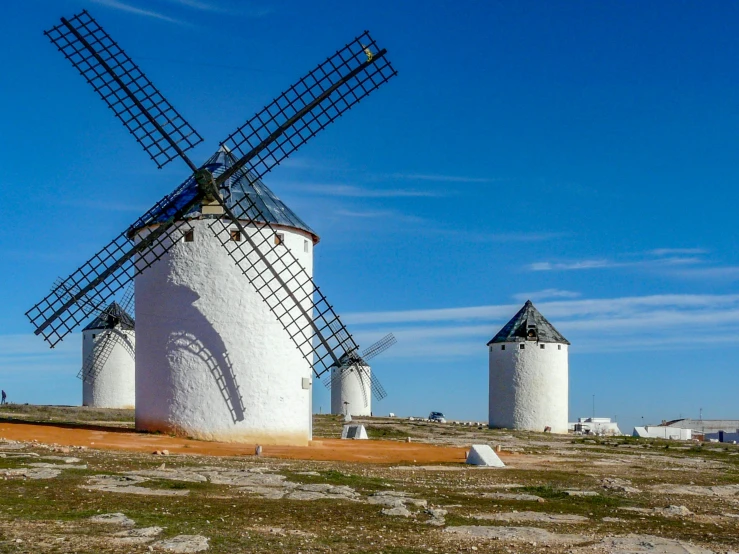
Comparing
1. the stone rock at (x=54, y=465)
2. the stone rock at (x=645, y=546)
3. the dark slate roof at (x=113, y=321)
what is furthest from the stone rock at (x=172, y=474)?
the dark slate roof at (x=113, y=321)

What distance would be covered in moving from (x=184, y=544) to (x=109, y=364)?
4786 centimetres

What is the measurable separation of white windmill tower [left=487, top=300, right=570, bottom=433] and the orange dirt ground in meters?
20.8

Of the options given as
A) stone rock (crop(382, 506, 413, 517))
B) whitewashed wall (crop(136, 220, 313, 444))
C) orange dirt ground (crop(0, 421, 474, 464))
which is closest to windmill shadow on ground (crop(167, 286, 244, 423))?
whitewashed wall (crop(136, 220, 313, 444))

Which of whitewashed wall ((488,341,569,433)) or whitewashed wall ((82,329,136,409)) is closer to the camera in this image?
whitewashed wall ((488,341,569,433))

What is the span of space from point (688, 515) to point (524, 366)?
33.8 m

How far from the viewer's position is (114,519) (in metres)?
9.20

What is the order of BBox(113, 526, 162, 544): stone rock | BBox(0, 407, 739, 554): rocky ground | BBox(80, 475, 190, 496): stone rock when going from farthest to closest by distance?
1. BBox(80, 475, 190, 496): stone rock
2. BBox(0, 407, 739, 554): rocky ground
3. BBox(113, 526, 162, 544): stone rock

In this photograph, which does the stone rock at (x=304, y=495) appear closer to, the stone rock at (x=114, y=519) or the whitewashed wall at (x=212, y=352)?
the stone rock at (x=114, y=519)

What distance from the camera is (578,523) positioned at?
10516 millimetres

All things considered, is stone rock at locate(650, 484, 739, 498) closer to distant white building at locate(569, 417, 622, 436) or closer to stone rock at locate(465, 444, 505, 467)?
stone rock at locate(465, 444, 505, 467)

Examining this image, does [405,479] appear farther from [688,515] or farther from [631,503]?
[688,515]

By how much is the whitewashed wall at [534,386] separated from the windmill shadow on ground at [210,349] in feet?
82.6

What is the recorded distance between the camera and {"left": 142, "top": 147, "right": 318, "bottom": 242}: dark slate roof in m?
23.2

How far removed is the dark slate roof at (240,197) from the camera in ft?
76.0
